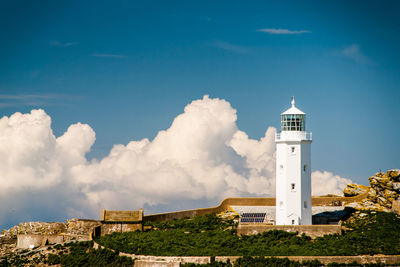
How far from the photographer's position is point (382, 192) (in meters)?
51.2

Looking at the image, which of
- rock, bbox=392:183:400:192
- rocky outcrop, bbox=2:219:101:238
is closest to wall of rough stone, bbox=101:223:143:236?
rocky outcrop, bbox=2:219:101:238

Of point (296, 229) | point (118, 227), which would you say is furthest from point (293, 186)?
point (118, 227)

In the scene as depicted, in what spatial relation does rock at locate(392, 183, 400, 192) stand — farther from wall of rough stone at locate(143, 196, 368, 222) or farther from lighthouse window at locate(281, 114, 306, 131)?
lighthouse window at locate(281, 114, 306, 131)

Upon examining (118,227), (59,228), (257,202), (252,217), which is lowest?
(118,227)

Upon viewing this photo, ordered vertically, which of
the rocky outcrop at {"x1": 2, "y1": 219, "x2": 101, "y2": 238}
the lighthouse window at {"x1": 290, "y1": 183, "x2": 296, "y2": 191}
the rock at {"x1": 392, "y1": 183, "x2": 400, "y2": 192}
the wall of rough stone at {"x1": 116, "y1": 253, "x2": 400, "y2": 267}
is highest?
the rock at {"x1": 392, "y1": 183, "x2": 400, "y2": 192}

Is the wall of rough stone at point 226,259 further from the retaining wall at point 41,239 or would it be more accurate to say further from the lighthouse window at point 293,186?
the retaining wall at point 41,239

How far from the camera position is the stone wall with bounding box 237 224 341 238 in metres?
44.0

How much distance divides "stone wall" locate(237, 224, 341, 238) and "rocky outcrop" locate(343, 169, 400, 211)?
780 centimetres

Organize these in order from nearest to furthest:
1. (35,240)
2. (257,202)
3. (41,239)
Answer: (41,239) < (35,240) < (257,202)

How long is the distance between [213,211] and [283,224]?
10.9 metres

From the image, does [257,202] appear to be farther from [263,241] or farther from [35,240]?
[35,240]

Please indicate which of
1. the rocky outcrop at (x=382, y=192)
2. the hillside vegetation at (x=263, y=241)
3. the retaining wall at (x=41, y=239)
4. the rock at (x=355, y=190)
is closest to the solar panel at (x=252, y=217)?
the hillside vegetation at (x=263, y=241)

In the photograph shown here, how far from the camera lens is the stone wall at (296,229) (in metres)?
44.0

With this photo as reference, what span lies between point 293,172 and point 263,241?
6111 millimetres
